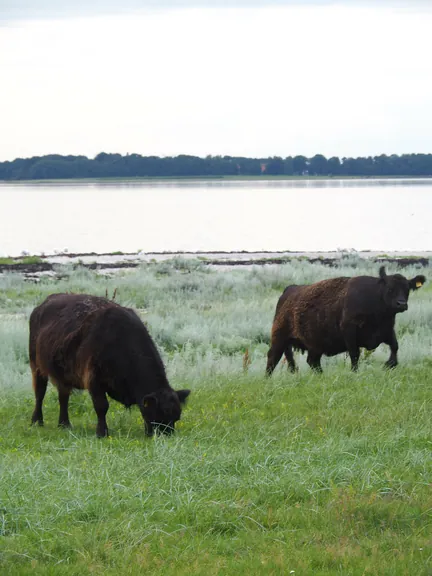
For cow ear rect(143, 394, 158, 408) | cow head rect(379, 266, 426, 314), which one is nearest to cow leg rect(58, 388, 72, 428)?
cow ear rect(143, 394, 158, 408)

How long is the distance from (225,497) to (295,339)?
6.53m

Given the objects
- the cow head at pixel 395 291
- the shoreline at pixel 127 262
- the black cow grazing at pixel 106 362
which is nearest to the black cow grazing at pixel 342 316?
the cow head at pixel 395 291

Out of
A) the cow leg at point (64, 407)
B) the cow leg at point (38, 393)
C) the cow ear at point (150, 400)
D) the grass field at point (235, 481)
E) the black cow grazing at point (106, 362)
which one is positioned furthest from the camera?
the cow leg at point (38, 393)

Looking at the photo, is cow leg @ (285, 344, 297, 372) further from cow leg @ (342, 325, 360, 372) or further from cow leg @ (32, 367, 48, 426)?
cow leg @ (32, 367, 48, 426)

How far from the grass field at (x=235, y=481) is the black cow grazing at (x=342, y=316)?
1.20 feet

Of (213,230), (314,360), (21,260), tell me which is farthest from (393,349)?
(213,230)

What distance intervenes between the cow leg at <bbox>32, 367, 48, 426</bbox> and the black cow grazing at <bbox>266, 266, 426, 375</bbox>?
12.1 feet

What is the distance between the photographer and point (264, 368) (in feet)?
47.8

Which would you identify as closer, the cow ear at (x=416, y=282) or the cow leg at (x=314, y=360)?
the cow ear at (x=416, y=282)

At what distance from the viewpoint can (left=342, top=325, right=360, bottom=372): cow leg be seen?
42.4 ft

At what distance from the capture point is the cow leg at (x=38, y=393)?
10.9m

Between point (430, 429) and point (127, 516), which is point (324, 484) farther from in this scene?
point (430, 429)

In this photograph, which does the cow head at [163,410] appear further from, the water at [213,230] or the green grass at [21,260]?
the water at [213,230]

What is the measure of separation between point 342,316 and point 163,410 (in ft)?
14.0
